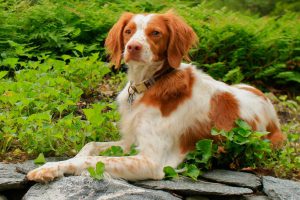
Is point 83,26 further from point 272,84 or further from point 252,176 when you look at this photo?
point 252,176

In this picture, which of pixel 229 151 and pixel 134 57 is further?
pixel 229 151

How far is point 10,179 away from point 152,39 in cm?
141

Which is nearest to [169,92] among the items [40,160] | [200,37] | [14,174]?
[40,160]

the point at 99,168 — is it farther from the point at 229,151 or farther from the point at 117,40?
the point at 117,40

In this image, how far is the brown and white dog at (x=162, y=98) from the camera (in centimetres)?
436

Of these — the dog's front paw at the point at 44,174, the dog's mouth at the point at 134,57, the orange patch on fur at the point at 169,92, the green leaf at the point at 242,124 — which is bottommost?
the dog's front paw at the point at 44,174

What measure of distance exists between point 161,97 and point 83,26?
3.45m

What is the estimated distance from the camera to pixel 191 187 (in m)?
4.10

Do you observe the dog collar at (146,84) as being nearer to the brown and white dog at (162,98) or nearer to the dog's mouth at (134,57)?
the brown and white dog at (162,98)

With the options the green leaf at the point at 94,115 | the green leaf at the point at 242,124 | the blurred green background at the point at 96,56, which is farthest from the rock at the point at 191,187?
the blurred green background at the point at 96,56

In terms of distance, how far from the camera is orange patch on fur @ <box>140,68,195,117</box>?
14.6 ft

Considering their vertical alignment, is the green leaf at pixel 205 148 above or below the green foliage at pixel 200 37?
below

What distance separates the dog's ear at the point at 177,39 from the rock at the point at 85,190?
3.55 feet

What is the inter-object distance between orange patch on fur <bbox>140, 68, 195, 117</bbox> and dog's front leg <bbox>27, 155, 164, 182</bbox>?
45cm
